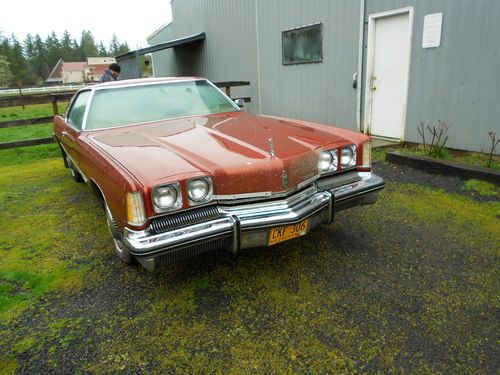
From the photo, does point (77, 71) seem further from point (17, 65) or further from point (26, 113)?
point (26, 113)

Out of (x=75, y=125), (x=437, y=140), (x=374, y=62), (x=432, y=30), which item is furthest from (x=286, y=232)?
(x=374, y=62)

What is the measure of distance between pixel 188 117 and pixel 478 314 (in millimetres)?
2986

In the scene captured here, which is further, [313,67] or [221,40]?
[221,40]

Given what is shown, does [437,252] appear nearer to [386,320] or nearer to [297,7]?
[386,320]

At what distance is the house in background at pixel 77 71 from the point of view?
93062 mm

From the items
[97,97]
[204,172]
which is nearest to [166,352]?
[204,172]

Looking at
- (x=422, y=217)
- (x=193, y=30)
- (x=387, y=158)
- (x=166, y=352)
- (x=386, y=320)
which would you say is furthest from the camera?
(x=193, y=30)

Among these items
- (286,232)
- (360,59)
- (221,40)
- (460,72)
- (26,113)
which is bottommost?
(26,113)

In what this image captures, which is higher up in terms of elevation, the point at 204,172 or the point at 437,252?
the point at 204,172

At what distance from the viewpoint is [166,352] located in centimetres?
227

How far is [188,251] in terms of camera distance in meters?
2.47

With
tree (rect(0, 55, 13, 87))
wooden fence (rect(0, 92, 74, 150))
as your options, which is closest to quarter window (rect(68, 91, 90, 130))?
wooden fence (rect(0, 92, 74, 150))

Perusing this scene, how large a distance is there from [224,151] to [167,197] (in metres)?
0.60

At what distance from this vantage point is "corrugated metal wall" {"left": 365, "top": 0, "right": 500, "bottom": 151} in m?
5.17
